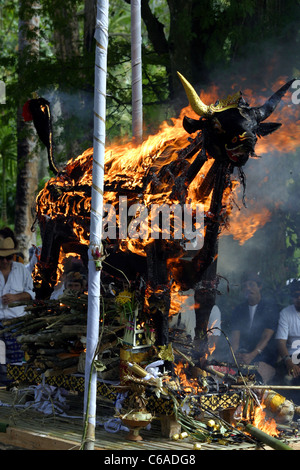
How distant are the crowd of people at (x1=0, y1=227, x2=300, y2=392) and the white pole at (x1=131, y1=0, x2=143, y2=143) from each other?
2227mm

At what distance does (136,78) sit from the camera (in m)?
9.72

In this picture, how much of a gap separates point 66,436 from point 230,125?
3.52m

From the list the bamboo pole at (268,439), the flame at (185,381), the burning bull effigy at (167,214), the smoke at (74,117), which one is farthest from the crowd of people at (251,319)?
the smoke at (74,117)

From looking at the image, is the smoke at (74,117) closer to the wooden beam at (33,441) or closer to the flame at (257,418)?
the wooden beam at (33,441)

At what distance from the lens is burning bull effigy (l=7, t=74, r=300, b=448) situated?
7.45m

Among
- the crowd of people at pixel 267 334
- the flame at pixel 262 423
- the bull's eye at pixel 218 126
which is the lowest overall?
the flame at pixel 262 423

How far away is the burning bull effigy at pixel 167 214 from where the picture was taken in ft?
24.4

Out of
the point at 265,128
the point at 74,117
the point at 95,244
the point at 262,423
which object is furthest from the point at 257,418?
the point at 74,117

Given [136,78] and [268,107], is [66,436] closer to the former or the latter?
[268,107]

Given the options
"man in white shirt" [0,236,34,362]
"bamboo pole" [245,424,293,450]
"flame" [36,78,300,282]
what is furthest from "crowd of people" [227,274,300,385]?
"man in white shirt" [0,236,34,362]

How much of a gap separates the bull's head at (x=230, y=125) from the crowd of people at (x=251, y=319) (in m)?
2.35

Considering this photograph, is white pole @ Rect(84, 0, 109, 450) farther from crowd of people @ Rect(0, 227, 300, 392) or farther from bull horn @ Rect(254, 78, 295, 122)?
crowd of people @ Rect(0, 227, 300, 392)
